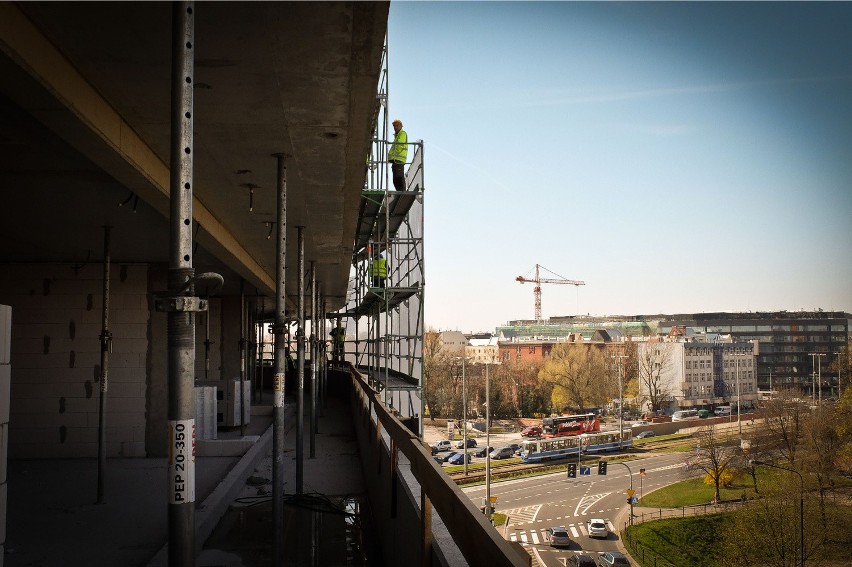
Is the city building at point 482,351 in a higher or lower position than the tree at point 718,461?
higher

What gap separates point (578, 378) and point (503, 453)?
101ft

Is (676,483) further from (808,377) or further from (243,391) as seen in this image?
(243,391)

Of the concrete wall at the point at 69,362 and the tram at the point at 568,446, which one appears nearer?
the concrete wall at the point at 69,362

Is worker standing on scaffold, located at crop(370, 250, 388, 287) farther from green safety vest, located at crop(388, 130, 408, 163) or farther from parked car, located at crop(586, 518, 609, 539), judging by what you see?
parked car, located at crop(586, 518, 609, 539)

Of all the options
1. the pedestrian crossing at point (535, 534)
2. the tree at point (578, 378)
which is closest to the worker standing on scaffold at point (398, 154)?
the pedestrian crossing at point (535, 534)

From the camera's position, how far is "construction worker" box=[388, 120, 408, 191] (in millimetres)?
16328

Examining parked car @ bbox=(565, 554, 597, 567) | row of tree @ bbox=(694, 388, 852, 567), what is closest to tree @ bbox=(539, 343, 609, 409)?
→ row of tree @ bbox=(694, 388, 852, 567)

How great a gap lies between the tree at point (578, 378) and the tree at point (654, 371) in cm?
463

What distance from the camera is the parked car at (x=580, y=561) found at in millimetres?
34938

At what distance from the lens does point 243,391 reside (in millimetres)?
19000

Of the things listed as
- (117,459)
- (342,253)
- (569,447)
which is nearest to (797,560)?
(569,447)

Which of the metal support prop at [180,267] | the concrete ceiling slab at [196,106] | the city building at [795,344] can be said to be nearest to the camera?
the metal support prop at [180,267]

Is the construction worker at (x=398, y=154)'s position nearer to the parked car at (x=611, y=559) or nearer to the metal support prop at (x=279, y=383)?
the metal support prop at (x=279, y=383)

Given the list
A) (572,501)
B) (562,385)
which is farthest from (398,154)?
(562,385)
